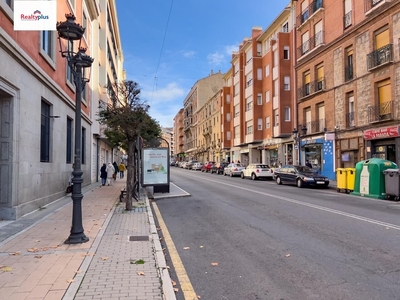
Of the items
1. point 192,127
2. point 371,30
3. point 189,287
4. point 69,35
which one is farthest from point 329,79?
point 192,127

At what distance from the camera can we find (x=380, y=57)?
66.4 feet

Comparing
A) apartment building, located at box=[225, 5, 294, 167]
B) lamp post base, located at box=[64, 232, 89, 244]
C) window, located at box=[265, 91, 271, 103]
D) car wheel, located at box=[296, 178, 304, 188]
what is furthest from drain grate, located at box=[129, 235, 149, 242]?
window, located at box=[265, 91, 271, 103]

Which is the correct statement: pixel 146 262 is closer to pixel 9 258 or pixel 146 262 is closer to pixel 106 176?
pixel 9 258

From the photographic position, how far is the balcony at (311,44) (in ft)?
87.9

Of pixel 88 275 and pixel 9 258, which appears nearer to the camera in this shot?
pixel 88 275

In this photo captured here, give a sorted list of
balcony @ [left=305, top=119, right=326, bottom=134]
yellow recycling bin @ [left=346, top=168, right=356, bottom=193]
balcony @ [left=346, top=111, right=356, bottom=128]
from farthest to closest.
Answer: balcony @ [left=305, top=119, right=326, bottom=134], balcony @ [left=346, top=111, right=356, bottom=128], yellow recycling bin @ [left=346, top=168, right=356, bottom=193]

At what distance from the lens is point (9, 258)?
5.38 m

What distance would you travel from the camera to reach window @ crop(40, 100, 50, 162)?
11453mm

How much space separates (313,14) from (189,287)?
2800 cm

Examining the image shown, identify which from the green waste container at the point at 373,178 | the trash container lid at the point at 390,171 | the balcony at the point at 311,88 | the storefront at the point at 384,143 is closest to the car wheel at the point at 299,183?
the green waste container at the point at 373,178

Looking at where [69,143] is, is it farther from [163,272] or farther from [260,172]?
[260,172]

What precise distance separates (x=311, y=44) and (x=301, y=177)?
13.7m

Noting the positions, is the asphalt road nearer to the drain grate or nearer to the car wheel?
the drain grate

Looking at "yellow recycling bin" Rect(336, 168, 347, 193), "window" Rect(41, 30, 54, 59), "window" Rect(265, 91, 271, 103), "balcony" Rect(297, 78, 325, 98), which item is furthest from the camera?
"window" Rect(265, 91, 271, 103)
